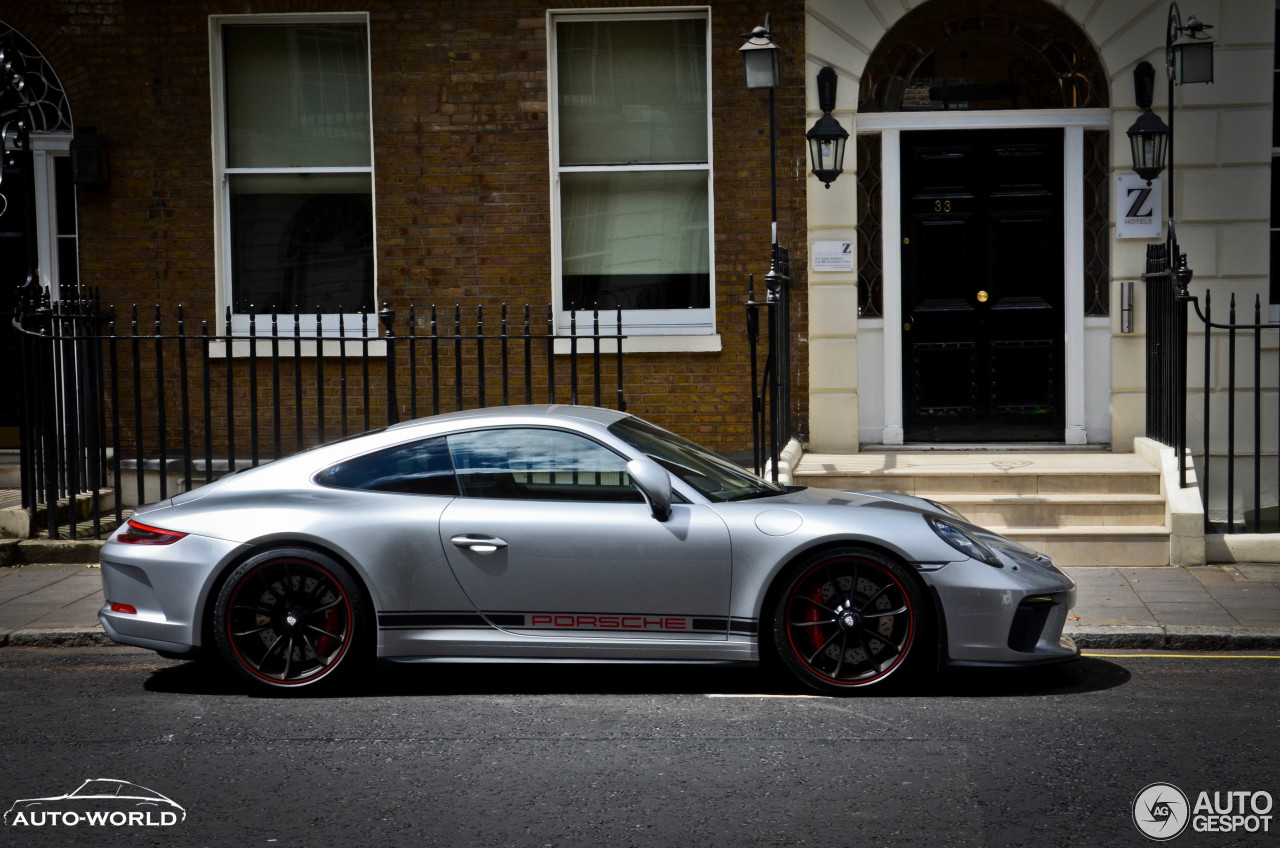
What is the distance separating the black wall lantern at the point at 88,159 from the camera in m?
11.4

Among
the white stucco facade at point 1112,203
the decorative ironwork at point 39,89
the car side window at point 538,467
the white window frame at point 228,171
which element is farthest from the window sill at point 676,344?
the car side window at point 538,467

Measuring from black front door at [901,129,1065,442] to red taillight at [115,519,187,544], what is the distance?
6838mm

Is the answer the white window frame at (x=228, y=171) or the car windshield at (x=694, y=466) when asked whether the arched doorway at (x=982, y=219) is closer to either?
the white window frame at (x=228, y=171)

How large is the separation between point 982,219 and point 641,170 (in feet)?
9.35

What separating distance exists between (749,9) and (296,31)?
3.83m

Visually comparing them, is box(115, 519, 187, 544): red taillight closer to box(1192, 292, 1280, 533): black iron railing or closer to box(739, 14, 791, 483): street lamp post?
box(739, 14, 791, 483): street lamp post

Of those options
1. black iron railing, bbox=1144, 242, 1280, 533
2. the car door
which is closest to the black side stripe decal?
the car door

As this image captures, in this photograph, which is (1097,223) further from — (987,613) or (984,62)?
(987,613)

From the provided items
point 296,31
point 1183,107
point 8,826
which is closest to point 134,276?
point 296,31

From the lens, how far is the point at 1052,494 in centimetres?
988

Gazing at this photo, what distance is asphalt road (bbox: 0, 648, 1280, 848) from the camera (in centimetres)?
442

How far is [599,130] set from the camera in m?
11.7

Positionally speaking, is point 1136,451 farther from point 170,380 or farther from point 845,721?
point 170,380

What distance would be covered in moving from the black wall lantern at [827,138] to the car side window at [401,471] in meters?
5.40
